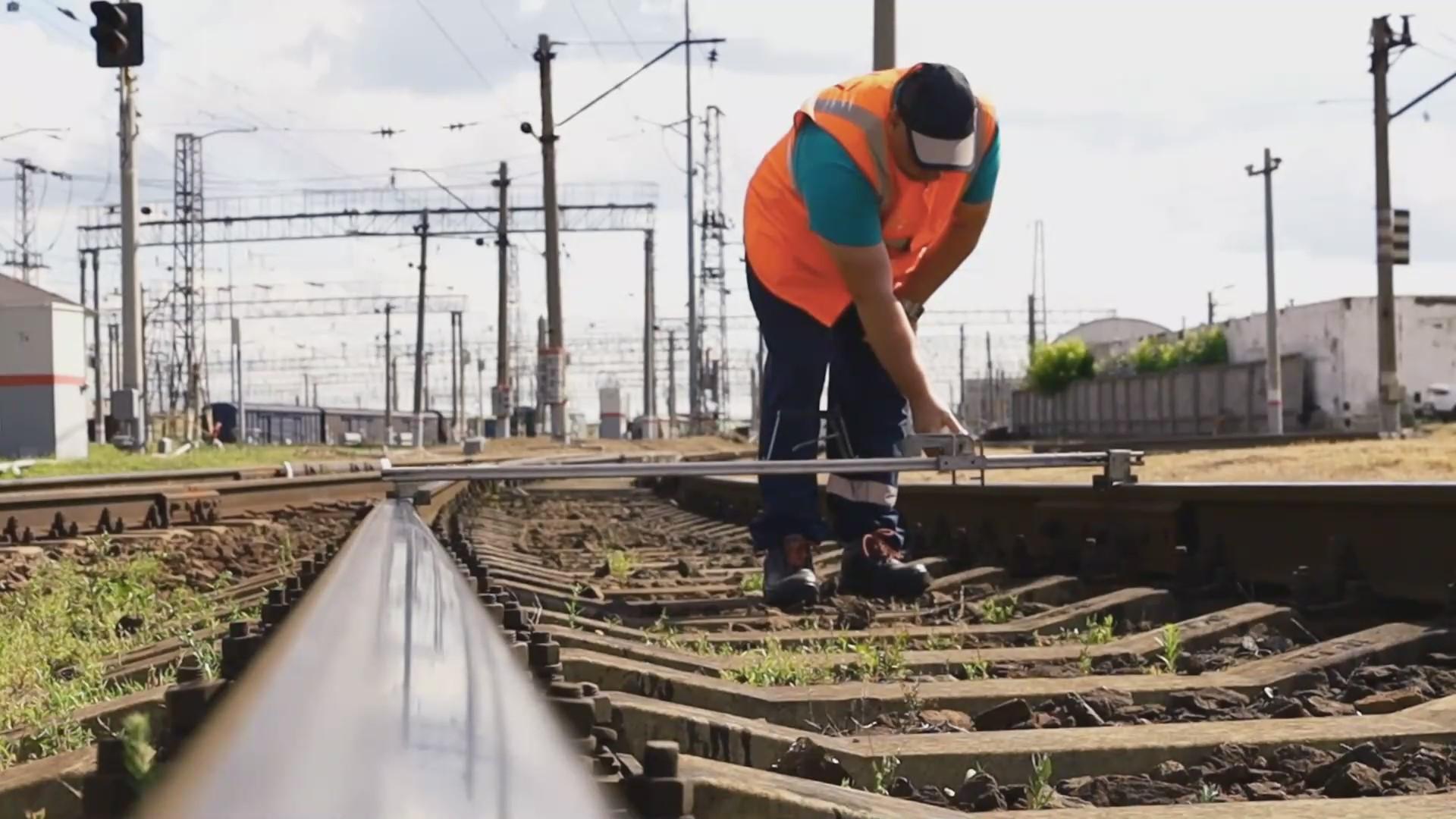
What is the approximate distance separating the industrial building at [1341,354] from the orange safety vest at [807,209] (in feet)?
153

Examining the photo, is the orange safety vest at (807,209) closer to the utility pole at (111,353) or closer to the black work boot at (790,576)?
the black work boot at (790,576)

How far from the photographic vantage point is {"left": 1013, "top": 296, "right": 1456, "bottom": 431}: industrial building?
52406 millimetres

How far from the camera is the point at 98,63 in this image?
1784 cm

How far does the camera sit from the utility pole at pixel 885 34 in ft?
45.6

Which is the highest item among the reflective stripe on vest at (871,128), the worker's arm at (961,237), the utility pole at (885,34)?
the utility pole at (885,34)

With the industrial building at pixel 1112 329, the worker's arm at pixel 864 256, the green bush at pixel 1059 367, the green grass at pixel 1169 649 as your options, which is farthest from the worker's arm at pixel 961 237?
→ the industrial building at pixel 1112 329

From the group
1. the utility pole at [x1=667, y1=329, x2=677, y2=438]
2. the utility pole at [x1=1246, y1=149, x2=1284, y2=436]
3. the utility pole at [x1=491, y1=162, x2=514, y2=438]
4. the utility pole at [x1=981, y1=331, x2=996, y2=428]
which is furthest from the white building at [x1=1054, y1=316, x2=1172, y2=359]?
the utility pole at [x1=491, y1=162, x2=514, y2=438]

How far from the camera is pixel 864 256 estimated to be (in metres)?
4.48

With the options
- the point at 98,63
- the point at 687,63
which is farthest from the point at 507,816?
the point at 687,63

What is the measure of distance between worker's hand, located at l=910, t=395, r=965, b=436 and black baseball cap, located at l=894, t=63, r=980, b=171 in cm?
67

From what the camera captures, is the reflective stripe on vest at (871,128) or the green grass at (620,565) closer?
the reflective stripe on vest at (871,128)

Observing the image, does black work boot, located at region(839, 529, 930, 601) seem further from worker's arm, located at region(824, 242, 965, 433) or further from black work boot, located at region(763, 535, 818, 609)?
worker's arm, located at region(824, 242, 965, 433)

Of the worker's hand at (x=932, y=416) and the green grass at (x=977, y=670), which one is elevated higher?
the worker's hand at (x=932, y=416)

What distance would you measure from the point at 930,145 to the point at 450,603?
3.04 meters
